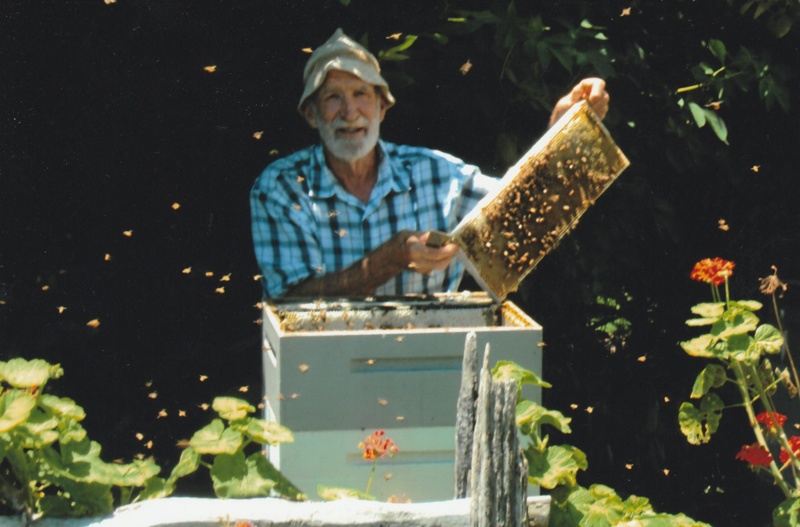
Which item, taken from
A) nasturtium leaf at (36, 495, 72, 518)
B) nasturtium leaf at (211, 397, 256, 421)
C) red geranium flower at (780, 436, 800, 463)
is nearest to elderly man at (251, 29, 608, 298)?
nasturtium leaf at (211, 397, 256, 421)

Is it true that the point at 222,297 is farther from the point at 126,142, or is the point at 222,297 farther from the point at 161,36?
the point at 161,36

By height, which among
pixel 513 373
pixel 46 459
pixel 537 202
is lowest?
pixel 46 459

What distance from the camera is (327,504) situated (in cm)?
183

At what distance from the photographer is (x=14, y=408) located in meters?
1.82

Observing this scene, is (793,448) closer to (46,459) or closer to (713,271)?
(713,271)

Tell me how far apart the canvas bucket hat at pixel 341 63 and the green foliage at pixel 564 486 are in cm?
114

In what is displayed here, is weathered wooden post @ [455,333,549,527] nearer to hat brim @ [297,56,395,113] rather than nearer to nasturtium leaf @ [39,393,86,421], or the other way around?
nasturtium leaf @ [39,393,86,421]

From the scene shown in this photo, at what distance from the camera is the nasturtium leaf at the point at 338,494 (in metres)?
1.99

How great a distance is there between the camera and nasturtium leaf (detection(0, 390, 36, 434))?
5.87ft

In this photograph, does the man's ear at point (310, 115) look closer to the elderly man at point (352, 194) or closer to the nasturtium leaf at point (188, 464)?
the elderly man at point (352, 194)

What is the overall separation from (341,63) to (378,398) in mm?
1105

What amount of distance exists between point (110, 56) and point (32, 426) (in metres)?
1.59

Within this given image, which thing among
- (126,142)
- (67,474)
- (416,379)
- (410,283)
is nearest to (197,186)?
(126,142)

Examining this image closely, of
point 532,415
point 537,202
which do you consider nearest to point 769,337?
point 537,202
